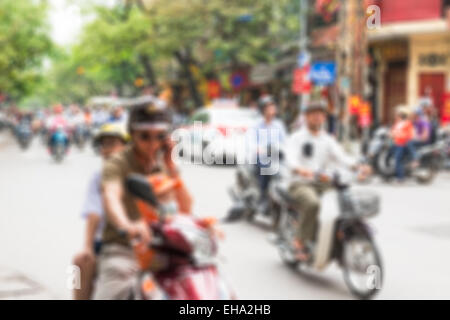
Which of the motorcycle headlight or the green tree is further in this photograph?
the green tree

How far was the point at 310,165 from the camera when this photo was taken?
6.77 metres

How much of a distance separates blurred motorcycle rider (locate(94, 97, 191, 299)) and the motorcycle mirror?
13cm

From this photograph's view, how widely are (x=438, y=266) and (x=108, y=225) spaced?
4.36 metres

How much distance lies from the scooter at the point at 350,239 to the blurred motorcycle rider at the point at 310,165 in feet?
0.29

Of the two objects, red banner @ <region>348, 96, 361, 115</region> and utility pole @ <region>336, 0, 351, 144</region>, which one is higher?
utility pole @ <region>336, 0, 351, 144</region>

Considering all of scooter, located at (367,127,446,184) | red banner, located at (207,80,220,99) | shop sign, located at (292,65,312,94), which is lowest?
scooter, located at (367,127,446,184)

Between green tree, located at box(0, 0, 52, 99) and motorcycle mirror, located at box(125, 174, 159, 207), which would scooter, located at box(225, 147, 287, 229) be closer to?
motorcycle mirror, located at box(125, 174, 159, 207)

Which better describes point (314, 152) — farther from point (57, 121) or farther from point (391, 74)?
point (391, 74)

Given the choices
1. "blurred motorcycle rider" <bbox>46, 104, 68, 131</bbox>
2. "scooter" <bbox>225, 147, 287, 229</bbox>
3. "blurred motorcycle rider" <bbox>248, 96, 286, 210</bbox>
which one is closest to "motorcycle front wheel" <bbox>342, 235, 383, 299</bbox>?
"scooter" <bbox>225, 147, 287, 229</bbox>

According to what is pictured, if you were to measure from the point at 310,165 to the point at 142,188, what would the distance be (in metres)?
3.84

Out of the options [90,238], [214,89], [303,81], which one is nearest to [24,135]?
[303,81]

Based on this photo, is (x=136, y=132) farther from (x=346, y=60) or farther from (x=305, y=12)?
(x=305, y=12)

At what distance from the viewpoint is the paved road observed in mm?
6242
